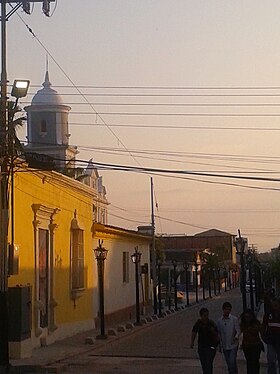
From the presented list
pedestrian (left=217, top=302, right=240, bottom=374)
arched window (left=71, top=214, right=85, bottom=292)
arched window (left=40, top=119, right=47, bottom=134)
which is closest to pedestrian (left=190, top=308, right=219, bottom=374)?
pedestrian (left=217, top=302, right=240, bottom=374)

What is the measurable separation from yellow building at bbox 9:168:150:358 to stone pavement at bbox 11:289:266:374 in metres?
0.72

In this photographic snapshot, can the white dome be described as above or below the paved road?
above

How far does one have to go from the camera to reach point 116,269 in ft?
135

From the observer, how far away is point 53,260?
28.0 meters

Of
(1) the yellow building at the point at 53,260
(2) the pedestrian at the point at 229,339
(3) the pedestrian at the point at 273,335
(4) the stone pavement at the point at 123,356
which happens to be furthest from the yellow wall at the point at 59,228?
(3) the pedestrian at the point at 273,335

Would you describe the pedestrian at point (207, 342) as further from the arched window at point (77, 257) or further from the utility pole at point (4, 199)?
the arched window at point (77, 257)

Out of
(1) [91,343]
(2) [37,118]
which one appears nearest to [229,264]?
(2) [37,118]

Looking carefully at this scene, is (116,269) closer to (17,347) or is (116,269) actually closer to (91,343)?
(91,343)

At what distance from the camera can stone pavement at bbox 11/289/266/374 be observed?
20156 millimetres

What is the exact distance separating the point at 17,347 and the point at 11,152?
547 centimetres

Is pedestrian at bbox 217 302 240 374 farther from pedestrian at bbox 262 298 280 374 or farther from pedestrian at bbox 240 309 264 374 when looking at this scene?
pedestrian at bbox 262 298 280 374

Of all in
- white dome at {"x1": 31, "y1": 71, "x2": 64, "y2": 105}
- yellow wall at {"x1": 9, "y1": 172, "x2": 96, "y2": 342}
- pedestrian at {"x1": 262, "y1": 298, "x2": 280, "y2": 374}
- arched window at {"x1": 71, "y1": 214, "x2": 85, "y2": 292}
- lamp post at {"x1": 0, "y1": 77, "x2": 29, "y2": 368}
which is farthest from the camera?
white dome at {"x1": 31, "y1": 71, "x2": 64, "y2": 105}

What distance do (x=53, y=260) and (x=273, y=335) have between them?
13.5m

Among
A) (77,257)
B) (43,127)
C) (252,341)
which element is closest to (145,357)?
(252,341)
